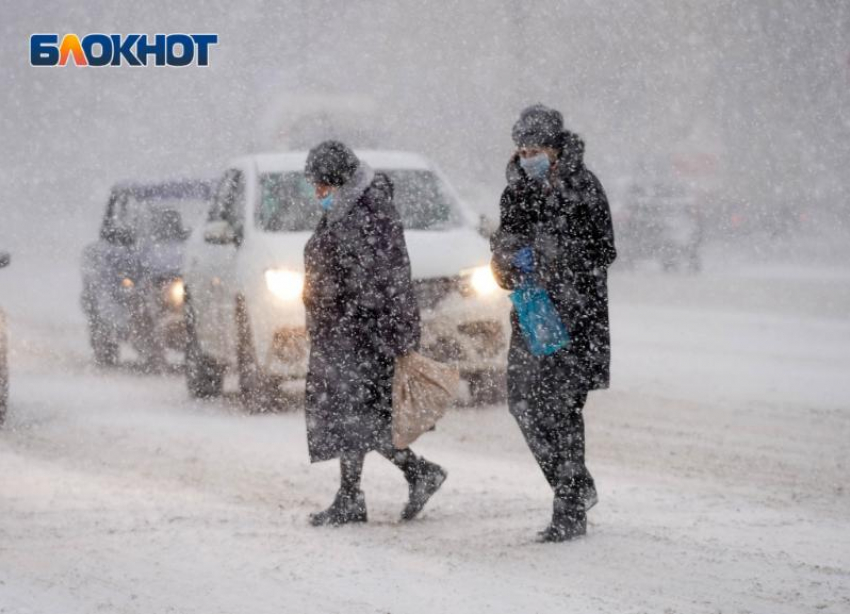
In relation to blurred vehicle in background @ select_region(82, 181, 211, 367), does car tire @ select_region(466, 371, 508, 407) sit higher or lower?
lower

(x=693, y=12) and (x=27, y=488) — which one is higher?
(x=693, y=12)

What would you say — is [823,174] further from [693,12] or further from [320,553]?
[320,553]

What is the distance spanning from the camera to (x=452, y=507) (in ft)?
23.9

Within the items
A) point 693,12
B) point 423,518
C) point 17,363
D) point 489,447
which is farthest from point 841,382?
point 693,12

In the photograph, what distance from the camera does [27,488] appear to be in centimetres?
788

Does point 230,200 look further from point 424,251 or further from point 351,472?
point 351,472

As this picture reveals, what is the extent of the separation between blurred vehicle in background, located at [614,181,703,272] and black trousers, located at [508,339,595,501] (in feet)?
59.7

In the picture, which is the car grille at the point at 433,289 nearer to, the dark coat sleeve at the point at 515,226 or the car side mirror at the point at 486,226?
the car side mirror at the point at 486,226

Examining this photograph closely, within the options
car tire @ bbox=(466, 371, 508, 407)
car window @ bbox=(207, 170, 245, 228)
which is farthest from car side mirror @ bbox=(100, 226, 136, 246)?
car tire @ bbox=(466, 371, 508, 407)

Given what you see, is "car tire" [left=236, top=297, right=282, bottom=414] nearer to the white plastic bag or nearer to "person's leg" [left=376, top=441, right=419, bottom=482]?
"person's leg" [left=376, top=441, right=419, bottom=482]

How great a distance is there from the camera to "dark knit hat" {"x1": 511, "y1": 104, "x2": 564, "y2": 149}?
6.03m

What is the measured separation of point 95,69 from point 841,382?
2171 inches

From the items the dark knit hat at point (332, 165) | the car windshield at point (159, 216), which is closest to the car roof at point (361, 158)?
the car windshield at point (159, 216)

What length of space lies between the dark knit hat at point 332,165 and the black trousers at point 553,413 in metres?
1.15
